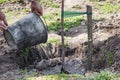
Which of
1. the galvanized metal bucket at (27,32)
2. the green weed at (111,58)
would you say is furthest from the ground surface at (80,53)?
the galvanized metal bucket at (27,32)

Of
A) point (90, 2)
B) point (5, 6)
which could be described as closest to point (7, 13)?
point (5, 6)

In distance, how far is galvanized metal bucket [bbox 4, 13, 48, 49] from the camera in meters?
6.08

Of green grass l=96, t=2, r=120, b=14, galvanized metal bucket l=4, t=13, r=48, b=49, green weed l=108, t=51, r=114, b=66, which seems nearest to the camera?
galvanized metal bucket l=4, t=13, r=48, b=49

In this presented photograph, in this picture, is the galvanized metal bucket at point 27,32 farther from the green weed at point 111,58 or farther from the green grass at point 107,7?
the green grass at point 107,7

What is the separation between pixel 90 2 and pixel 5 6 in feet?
7.69

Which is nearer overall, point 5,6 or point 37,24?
point 37,24

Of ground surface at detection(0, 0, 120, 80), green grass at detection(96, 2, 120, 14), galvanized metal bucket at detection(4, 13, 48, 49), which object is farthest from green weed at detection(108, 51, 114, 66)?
green grass at detection(96, 2, 120, 14)

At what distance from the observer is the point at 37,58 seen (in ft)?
26.6

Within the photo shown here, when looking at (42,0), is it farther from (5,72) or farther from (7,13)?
(5,72)

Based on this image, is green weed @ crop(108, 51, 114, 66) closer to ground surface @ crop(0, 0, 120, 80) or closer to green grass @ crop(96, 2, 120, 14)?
ground surface @ crop(0, 0, 120, 80)

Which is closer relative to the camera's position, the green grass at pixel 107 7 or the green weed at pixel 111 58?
the green weed at pixel 111 58

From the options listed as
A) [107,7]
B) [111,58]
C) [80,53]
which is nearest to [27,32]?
[111,58]

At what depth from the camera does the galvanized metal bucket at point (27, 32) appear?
6.08 metres

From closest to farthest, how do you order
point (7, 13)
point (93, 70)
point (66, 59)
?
point (93, 70) → point (66, 59) → point (7, 13)
